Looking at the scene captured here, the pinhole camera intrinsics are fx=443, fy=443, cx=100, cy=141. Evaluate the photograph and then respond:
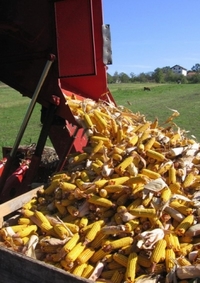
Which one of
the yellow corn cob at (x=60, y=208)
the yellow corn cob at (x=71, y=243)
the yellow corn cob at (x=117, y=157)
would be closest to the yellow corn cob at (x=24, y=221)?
the yellow corn cob at (x=60, y=208)

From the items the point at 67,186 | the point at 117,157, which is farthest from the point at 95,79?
the point at 67,186

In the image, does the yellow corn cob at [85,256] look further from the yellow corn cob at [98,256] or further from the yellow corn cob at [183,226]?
the yellow corn cob at [183,226]

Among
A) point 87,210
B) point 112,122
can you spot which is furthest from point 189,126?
point 87,210

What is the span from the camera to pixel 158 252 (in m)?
2.81

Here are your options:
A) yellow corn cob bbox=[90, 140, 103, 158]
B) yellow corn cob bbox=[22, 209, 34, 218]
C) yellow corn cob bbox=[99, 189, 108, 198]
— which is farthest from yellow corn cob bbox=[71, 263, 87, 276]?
yellow corn cob bbox=[90, 140, 103, 158]

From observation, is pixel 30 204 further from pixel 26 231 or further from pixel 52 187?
pixel 26 231

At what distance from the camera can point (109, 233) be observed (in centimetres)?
307

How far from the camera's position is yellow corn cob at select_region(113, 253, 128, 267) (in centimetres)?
289

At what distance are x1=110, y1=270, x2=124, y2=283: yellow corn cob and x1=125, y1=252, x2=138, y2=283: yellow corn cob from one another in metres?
0.09

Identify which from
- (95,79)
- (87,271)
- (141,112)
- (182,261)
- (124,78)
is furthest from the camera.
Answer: (124,78)

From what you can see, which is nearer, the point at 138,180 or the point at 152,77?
the point at 138,180

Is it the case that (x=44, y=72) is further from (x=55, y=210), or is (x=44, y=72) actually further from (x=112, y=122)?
(x=55, y=210)

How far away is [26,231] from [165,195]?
3.46 feet

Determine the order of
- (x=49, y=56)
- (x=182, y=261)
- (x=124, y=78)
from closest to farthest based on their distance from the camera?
(x=182, y=261), (x=49, y=56), (x=124, y=78)
